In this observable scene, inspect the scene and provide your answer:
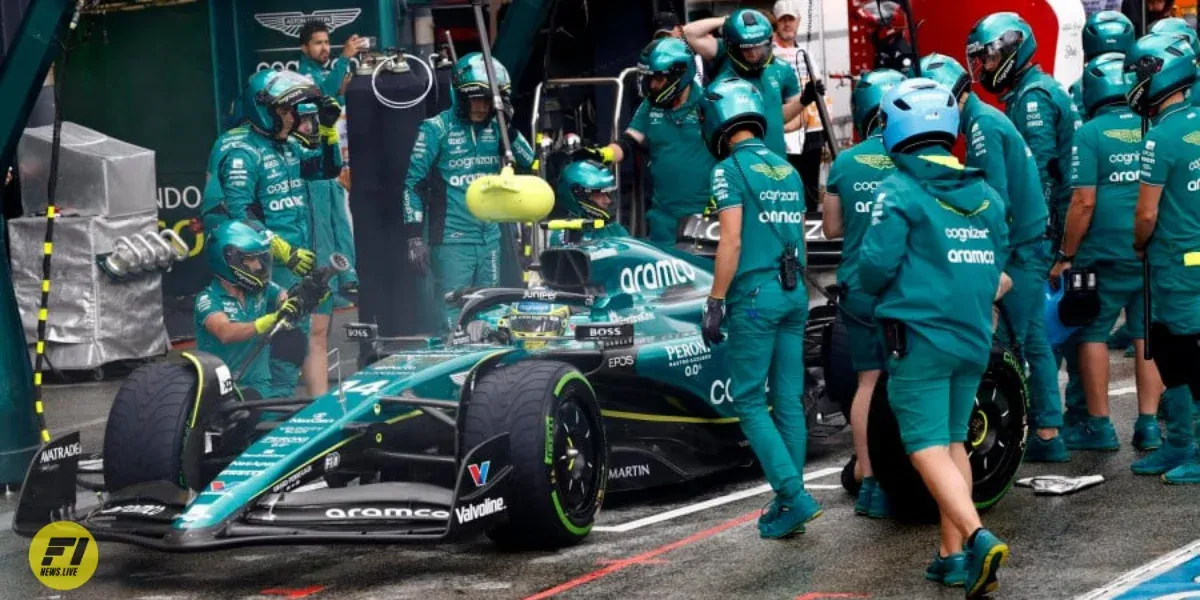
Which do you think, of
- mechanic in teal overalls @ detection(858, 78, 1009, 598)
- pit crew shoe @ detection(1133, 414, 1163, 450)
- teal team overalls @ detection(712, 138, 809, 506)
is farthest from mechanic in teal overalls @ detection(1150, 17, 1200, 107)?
mechanic in teal overalls @ detection(858, 78, 1009, 598)

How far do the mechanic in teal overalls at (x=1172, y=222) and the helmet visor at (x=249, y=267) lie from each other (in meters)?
4.72

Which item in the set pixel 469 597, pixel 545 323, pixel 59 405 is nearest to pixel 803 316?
pixel 545 323

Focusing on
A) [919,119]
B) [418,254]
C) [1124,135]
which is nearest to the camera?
[919,119]

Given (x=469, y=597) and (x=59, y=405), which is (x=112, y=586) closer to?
(x=469, y=597)

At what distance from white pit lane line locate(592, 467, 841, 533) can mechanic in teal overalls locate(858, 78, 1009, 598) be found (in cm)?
183

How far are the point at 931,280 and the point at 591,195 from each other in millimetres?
3864

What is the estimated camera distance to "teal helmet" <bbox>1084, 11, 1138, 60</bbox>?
12.0m

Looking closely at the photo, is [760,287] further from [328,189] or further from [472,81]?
[328,189]

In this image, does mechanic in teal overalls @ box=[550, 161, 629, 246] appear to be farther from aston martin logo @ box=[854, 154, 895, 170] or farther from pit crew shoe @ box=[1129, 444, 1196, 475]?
pit crew shoe @ box=[1129, 444, 1196, 475]

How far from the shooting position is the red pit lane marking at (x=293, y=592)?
342 inches

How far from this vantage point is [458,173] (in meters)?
13.7

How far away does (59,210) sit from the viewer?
1552 cm

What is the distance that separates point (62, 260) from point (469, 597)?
25.7 feet

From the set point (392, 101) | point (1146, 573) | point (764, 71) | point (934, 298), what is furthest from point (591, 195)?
point (1146, 573)
